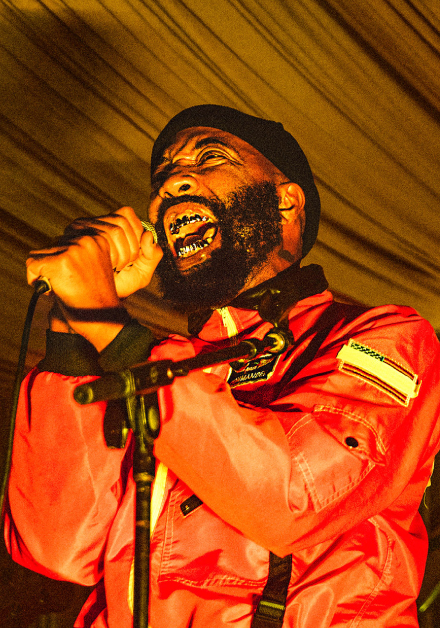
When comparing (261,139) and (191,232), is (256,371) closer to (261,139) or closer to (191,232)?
(191,232)

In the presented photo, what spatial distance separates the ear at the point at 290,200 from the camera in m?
1.94

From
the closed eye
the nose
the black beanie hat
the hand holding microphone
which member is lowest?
the hand holding microphone

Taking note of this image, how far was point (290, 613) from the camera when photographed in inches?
42.7

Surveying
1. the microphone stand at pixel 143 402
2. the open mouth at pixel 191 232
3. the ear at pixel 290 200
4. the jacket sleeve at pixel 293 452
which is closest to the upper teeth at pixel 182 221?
the open mouth at pixel 191 232

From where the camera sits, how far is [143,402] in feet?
2.81

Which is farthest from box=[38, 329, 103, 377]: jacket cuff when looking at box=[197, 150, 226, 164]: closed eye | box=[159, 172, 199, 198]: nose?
box=[197, 150, 226, 164]: closed eye

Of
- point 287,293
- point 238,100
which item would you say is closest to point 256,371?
point 287,293

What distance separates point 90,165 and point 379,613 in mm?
1905

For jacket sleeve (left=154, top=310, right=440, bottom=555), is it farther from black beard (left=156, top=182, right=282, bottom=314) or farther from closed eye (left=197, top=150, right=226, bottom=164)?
closed eye (left=197, top=150, right=226, bottom=164)

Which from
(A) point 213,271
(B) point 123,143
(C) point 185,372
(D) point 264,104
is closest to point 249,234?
(A) point 213,271

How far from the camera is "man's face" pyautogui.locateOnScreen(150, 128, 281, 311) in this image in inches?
67.7

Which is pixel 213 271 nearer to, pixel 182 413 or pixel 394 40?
pixel 182 413

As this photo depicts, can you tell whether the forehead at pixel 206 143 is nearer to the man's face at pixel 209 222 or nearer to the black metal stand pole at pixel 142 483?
the man's face at pixel 209 222

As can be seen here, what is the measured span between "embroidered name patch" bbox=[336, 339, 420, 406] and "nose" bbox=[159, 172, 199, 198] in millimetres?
807
